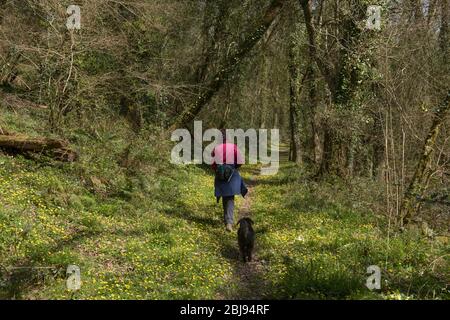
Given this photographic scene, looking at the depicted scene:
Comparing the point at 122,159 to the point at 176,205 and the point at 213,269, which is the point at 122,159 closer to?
the point at 176,205

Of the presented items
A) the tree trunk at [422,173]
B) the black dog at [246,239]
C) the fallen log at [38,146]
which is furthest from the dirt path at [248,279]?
the fallen log at [38,146]

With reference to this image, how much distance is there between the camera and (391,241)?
10500 millimetres

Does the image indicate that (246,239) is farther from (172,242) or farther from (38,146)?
(38,146)

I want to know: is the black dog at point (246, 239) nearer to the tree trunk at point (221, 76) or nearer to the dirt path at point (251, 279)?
the dirt path at point (251, 279)

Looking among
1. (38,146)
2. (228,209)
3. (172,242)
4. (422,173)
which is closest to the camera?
(172,242)

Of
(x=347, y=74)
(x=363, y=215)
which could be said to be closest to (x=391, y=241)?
(x=363, y=215)

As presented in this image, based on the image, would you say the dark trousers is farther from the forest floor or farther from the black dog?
the black dog

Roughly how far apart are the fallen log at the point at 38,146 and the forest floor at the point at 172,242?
0.36 m

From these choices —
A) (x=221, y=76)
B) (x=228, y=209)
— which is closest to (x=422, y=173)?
(x=228, y=209)

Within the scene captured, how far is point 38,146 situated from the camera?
13.6m

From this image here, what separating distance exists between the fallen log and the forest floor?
363 mm

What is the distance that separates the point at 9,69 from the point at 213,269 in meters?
15.0

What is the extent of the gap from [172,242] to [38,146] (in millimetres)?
5754

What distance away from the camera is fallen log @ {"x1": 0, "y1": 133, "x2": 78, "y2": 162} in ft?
44.1
